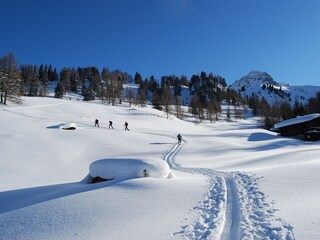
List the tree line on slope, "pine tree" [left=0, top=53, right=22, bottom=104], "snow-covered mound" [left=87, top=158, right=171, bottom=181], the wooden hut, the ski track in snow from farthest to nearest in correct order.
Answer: the tree line on slope
"pine tree" [left=0, top=53, right=22, bottom=104]
the wooden hut
"snow-covered mound" [left=87, top=158, right=171, bottom=181]
the ski track in snow

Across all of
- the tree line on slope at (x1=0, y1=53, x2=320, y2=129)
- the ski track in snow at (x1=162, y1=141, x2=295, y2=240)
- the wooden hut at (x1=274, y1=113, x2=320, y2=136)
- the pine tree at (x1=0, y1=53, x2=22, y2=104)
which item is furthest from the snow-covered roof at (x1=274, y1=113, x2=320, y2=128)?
the pine tree at (x1=0, y1=53, x2=22, y2=104)

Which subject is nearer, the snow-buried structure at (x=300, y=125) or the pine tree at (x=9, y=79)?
the snow-buried structure at (x=300, y=125)

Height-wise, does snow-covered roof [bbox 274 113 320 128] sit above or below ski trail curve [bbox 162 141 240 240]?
above

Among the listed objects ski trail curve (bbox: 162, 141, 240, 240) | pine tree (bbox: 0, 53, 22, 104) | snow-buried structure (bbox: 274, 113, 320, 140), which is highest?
pine tree (bbox: 0, 53, 22, 104)

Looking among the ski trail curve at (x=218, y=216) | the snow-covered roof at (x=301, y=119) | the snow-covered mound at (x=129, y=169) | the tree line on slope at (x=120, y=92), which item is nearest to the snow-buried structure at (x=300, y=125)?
the snow-covered roof at (x=301, y=119)

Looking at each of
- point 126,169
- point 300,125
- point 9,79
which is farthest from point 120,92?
point 126,169

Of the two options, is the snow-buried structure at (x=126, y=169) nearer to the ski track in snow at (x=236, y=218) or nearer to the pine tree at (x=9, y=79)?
the ski track in snow at (x=236, y=218)

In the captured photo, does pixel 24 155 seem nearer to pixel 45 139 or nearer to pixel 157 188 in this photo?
pixel 45 139

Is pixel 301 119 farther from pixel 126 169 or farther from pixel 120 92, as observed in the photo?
pixel 120 92

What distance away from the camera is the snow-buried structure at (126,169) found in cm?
1310

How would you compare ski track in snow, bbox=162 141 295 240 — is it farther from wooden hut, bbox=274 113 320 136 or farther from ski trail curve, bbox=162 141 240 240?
wooden hut, bbox=274 113 320 136

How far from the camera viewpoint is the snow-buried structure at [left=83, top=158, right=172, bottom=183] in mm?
13102

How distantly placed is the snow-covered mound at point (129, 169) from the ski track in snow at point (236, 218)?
266cm

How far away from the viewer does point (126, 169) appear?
1327 cm
